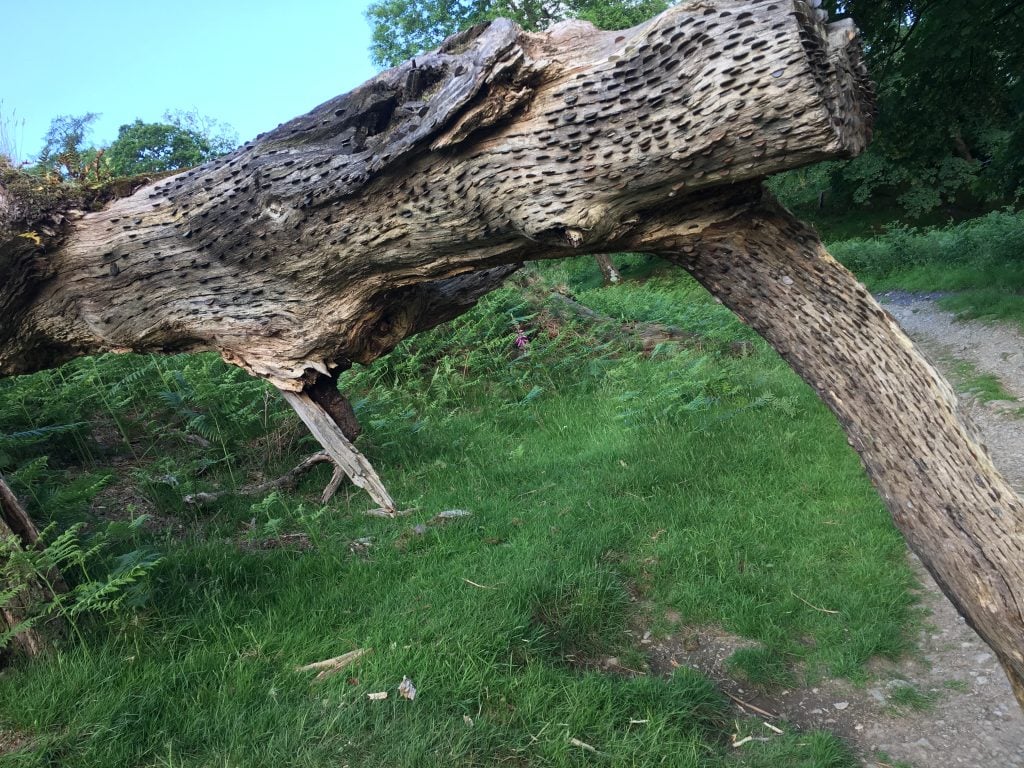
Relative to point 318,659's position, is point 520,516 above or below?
below

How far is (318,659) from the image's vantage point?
3.68 metres

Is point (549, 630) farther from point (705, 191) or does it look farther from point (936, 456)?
point (705, 191)

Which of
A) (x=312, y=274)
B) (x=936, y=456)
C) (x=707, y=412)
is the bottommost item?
(x=707, y=412)

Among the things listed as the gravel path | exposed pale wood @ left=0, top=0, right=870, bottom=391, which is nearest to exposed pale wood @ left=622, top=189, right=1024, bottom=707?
exposed pale wood @ left=0, top=0, right=870, bottom=391

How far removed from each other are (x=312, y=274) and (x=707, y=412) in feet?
16.3

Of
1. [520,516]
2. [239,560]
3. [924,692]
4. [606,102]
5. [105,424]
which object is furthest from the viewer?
[105,424]

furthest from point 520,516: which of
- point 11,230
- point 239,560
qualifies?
point 11,230

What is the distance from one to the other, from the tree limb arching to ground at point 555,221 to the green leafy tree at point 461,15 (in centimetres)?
2443

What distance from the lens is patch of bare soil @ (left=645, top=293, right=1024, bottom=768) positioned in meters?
3.57

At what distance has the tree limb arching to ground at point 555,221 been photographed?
2.65 metres

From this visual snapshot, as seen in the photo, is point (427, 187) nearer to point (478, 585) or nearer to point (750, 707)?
point (478, 585)

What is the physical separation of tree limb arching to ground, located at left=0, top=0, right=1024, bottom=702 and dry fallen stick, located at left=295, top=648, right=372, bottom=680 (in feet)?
2.78

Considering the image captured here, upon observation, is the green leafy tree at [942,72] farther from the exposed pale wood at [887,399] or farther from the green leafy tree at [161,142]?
the green leafy tree at [161,142]

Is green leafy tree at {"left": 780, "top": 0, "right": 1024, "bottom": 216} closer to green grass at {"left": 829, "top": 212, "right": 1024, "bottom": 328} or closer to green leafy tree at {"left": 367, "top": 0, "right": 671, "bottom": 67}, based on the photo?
green grass at {"left": 829, "top": 212, "right": 1024, "bottom": 328}
